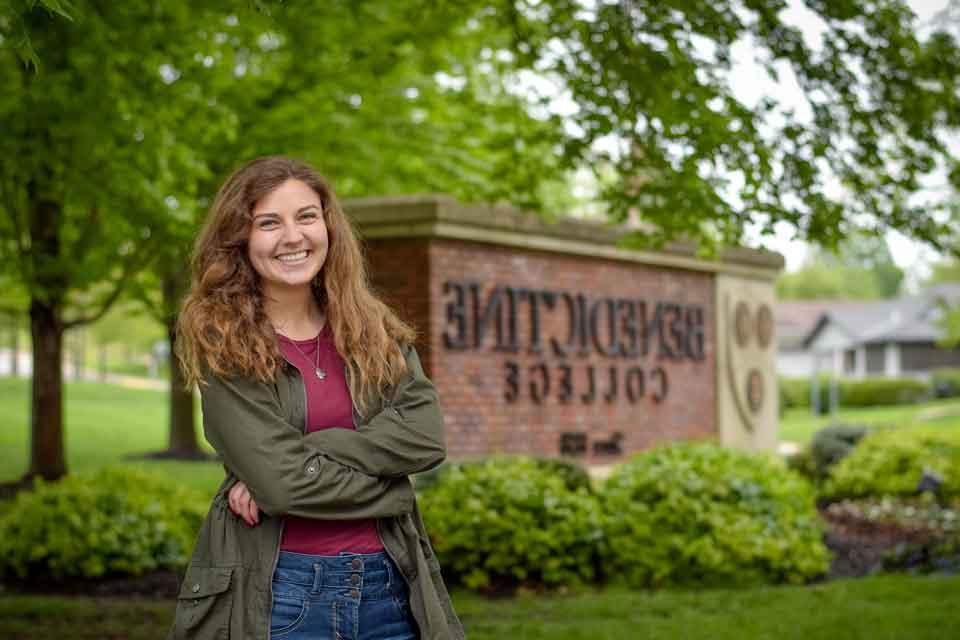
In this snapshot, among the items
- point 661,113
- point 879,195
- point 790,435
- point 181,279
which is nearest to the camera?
point 661,113

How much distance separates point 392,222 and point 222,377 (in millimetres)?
7628

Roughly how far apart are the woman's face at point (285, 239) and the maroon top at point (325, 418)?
172 millimetres

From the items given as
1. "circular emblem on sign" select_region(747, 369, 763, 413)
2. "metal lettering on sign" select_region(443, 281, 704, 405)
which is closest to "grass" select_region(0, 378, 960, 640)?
"metal lettering on sign" select_region(443, 281, 704, 405)

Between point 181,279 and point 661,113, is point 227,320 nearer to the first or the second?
point 661,113

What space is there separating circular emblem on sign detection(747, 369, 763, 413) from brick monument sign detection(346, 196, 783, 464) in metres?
0.02

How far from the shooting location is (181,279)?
18.7 metres

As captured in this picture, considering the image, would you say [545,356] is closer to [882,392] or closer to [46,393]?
[46,393]

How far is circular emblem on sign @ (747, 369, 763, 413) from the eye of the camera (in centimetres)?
1464

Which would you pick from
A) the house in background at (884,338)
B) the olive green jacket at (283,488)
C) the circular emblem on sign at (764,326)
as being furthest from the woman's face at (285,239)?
the house in background at (884,338)

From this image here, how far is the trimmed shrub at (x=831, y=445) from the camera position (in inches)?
600

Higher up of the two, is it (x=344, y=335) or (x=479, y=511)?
(x=344, y=335)

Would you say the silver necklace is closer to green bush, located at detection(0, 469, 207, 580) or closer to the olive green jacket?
the olive green jacket

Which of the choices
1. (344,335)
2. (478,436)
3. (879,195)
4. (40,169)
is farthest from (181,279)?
(344,335)

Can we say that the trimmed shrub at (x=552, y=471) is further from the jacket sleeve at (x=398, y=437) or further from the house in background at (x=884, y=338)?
the house in background at (x=884, y=338)
